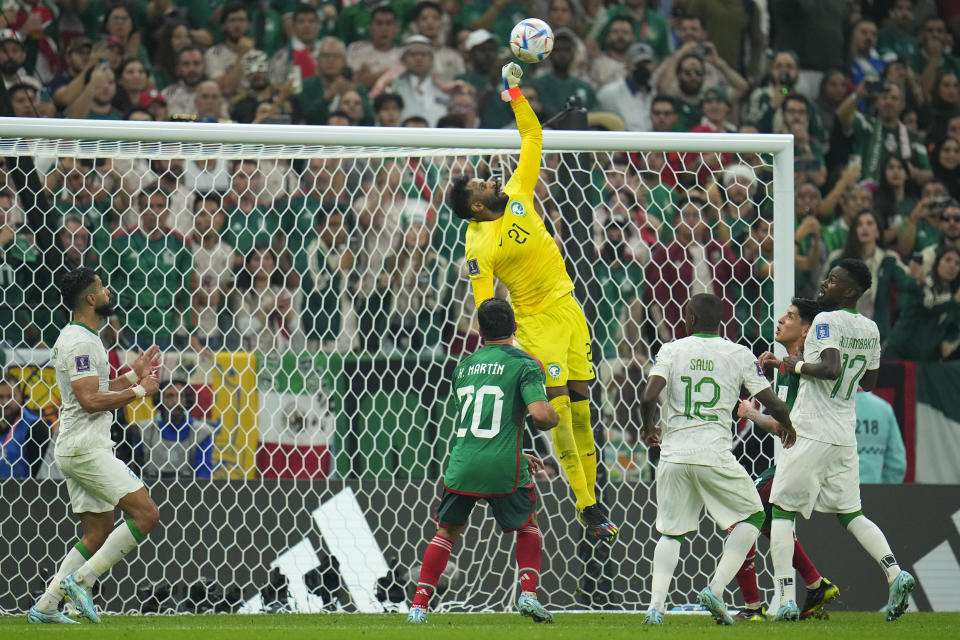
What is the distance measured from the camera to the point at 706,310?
23.4ft

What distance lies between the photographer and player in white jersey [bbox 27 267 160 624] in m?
7.35

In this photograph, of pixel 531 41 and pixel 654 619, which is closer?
pixel 654 619

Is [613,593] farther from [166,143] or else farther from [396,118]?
[396,118]

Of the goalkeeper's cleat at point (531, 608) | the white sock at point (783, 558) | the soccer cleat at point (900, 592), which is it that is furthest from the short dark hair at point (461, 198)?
the soccer cleat at point (900, 592)

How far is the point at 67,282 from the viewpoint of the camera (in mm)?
7508

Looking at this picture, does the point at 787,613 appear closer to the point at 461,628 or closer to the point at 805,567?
the point at 805,567

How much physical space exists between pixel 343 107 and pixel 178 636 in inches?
254

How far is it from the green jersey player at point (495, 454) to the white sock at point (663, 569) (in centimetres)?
61

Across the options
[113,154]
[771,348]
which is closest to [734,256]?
[771,348]

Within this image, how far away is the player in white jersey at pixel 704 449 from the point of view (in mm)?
6988

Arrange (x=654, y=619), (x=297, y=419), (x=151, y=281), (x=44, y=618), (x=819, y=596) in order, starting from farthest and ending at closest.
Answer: (x=151, y=281), (x=297, y=419), (x=819, y=596), (x=44, y=618), (x=654, y=619)

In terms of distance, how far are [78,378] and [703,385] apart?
11.5 ft

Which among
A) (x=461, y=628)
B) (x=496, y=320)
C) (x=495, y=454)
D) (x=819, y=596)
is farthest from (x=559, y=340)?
(x=819, y=596)

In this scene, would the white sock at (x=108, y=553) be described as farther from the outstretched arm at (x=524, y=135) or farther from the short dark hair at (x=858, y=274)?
the short dark hair at (x=858, y=274)
